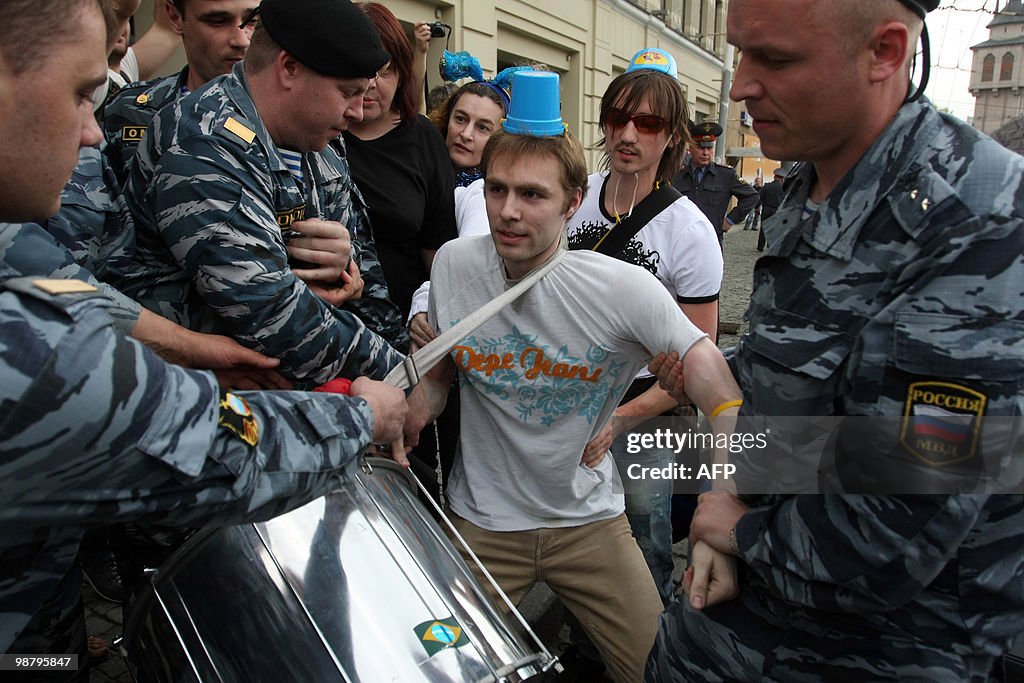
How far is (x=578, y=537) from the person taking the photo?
2.02 m

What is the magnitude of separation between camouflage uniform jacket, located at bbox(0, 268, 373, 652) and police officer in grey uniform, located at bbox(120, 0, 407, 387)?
0.43 metres

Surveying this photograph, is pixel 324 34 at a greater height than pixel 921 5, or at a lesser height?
greater

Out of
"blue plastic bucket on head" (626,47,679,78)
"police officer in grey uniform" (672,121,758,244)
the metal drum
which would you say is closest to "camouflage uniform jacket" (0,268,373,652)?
→ the metal drum

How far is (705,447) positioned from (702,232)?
3.26 feet

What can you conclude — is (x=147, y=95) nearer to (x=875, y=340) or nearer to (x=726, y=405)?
(x=726, y=405)

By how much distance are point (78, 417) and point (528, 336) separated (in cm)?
125

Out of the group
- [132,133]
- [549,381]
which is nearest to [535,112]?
[549,381]

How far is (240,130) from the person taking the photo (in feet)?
5.12

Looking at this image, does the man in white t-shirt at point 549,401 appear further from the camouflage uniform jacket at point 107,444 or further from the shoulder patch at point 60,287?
the shoulder patch at point 60,287

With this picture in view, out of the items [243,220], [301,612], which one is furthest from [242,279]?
[301,612]

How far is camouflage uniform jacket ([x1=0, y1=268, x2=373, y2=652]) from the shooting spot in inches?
31.9

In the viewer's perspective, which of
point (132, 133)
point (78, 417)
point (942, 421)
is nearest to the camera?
point (78, 417)

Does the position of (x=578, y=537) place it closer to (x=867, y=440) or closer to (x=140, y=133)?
(x=867, y=440)

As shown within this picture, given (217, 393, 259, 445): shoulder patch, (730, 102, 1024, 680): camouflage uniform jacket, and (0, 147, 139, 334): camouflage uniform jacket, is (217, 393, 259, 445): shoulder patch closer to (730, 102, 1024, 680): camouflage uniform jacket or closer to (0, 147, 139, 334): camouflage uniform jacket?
(0, 147, 139, 334): camouflage uniform jacket
